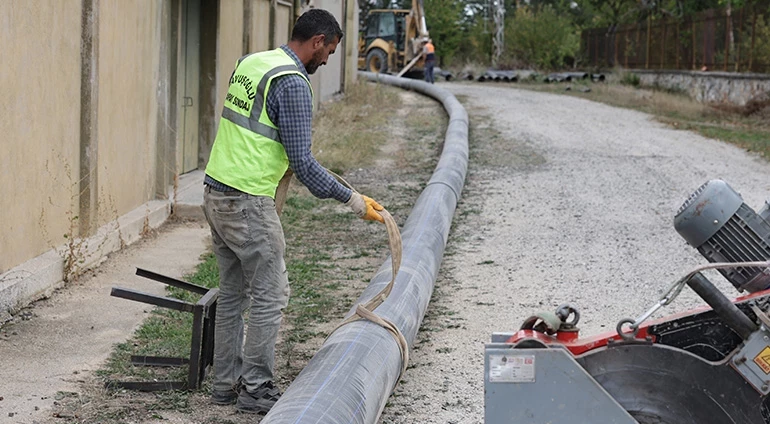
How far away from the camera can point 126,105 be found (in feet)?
27.4

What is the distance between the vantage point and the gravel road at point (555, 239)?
566 cm

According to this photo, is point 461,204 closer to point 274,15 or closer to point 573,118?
point 274,15

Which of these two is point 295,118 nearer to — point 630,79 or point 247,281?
point 247,281

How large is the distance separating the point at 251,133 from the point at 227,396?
4.15 ft

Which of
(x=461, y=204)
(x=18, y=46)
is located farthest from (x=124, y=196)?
(x=461, y=204)

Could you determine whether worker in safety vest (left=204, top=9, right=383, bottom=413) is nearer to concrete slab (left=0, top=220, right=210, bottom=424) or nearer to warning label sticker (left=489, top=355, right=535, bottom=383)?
concrete slab (left=0, top=220, right=210, bottom=424)

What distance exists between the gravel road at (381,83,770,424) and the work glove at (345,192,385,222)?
0.93m

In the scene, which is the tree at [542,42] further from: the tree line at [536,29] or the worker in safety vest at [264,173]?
the worker in safety vest at [264,173]

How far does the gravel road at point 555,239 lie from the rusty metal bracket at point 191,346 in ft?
3.07

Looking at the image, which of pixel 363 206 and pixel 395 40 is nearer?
pixel 363 206

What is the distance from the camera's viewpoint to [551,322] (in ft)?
12.9

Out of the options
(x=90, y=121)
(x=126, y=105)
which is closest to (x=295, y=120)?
(x=90, y=121)

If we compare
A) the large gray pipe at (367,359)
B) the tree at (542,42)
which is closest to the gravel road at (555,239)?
the large gray pipe at (367,359)

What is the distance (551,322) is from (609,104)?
65.3ft
